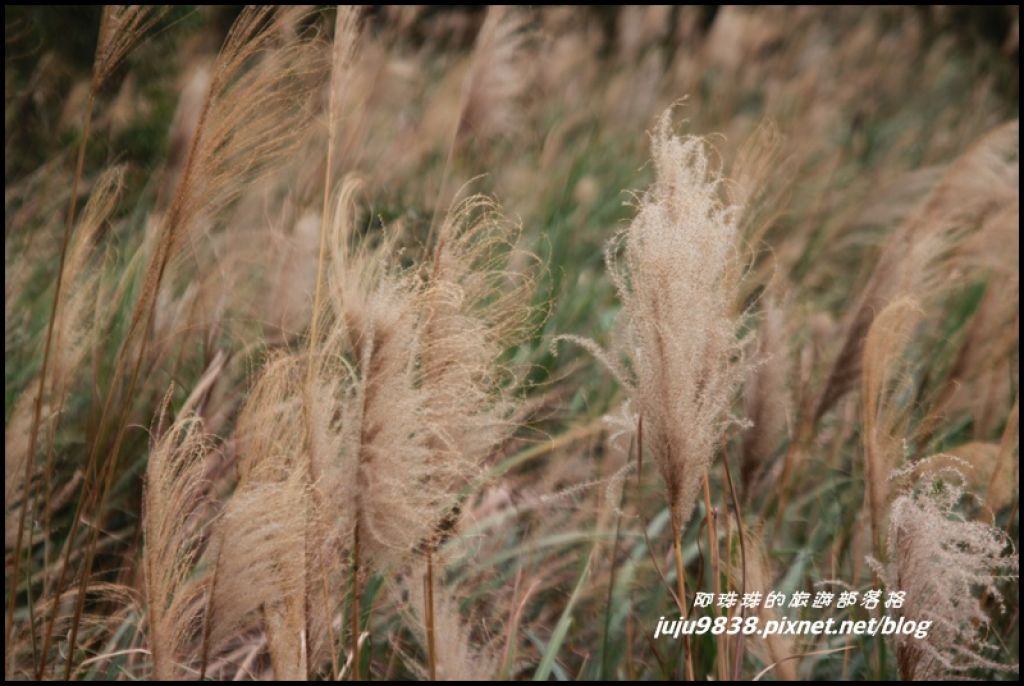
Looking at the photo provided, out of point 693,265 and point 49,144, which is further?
point 49,144

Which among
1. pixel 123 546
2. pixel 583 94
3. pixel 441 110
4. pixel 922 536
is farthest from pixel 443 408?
pixel 583 94

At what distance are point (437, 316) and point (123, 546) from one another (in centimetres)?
155

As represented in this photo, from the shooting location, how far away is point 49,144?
3725 millimetres

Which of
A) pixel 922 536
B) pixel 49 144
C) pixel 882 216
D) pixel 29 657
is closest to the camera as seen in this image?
pixel 922 536

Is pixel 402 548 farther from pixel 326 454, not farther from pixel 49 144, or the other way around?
pixel 49 144

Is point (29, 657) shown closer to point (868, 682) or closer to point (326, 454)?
point (326, 454)

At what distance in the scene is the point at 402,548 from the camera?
1.35 meters

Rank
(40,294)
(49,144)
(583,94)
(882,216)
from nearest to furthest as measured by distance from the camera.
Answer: (40,294) → (882,216) → (49,144) → (583,94)

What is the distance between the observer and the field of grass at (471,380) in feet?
4.47

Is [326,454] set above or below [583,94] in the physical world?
below

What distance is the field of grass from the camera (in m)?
1.36

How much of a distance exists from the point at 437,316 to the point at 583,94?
3.83m

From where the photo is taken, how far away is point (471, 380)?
1416mm

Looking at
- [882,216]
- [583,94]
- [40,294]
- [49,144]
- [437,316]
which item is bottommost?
[437,316]
